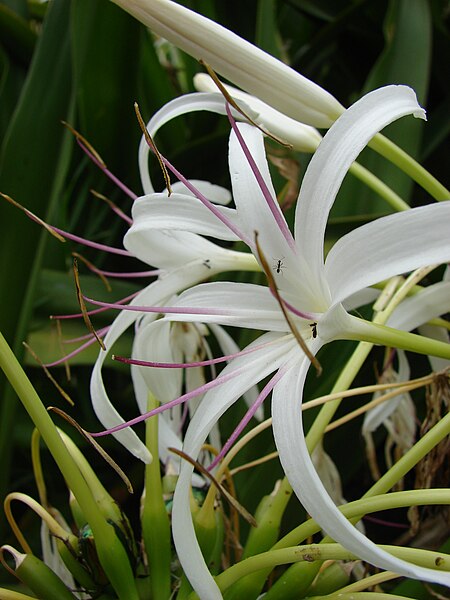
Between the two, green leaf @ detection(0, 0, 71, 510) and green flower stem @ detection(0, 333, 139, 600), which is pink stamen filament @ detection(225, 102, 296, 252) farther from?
green leaf @ detection(0, 0, 71, 510)

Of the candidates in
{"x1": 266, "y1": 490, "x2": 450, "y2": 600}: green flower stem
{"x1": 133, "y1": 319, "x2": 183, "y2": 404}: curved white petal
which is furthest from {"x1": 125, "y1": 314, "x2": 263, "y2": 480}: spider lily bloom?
{"x1": 266, "y1": 490, "x2": 450, "y2": 600}: green flower stem

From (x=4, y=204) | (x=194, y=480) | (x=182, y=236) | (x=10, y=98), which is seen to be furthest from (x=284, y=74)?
(x=10, y=98)

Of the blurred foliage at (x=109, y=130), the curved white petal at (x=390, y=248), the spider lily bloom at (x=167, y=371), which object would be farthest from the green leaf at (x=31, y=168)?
the curved white petal at (x=390, y=248)

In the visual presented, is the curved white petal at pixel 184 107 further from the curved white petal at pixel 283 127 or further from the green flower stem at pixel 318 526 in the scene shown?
the green flower stem at pixel 318 526

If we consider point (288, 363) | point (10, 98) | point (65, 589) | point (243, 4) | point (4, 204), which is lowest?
point (65, 589)

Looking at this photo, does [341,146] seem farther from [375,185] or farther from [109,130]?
[109,130]

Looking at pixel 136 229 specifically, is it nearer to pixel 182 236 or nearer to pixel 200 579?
pixel 182 236
